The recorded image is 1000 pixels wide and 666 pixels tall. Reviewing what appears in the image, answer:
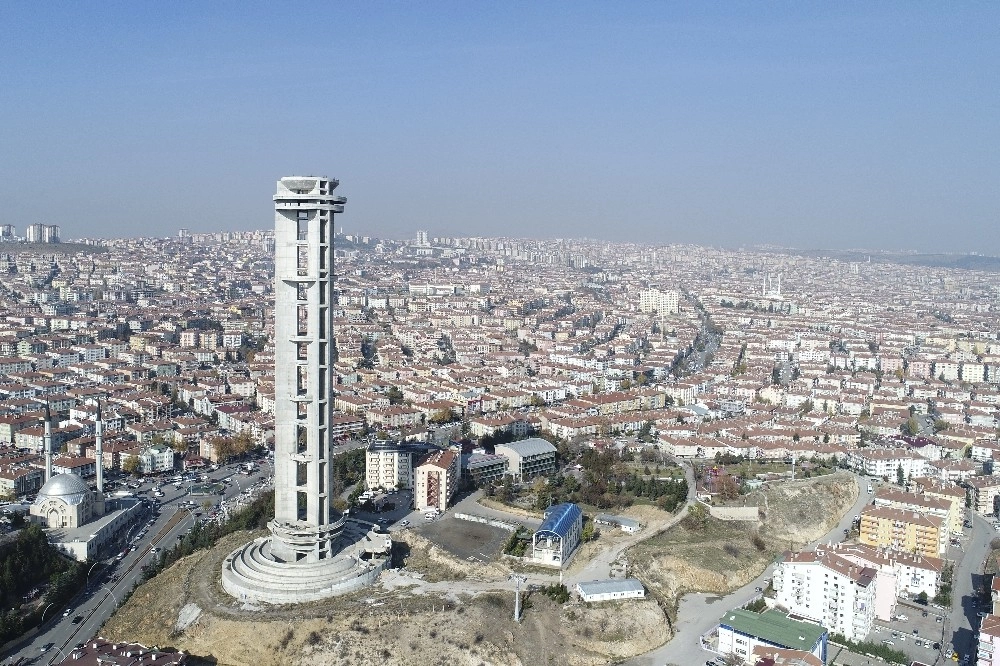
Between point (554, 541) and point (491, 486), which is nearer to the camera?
point (554, 541)

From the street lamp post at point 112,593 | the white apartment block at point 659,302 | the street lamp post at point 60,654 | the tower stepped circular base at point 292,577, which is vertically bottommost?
the street lamp post at point 60,654

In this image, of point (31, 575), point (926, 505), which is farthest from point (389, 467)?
point (926, 505)

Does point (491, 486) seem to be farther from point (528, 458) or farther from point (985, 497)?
point (985, 497)

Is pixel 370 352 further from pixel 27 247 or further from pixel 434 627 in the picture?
pixel 27 247

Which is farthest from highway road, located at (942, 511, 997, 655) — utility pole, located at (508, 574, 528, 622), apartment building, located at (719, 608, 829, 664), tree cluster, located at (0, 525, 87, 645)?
tree cluster, located at (0, 525, 87, 645)

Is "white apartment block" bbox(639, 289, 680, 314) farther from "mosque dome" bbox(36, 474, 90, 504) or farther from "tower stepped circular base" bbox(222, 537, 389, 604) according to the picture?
"tower stepped circular base" bbox(222, 537, 389, 604)

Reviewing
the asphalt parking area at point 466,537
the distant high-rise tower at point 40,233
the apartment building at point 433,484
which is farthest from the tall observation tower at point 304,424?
the distant high-rise tower at point 40,233

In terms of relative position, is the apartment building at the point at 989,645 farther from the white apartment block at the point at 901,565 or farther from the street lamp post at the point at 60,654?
the street lamp post at the point at 60,654
